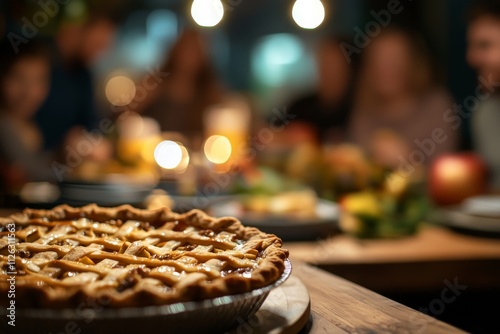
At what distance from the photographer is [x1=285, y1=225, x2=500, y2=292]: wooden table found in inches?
83.6

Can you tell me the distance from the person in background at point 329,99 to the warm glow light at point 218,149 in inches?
70.4

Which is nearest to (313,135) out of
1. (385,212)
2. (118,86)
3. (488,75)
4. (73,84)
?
(488,75)

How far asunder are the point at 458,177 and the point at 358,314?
6.70 ft

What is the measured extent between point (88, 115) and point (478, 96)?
11.3ft

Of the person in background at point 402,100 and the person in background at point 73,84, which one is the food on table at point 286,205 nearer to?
the person in background at point 402,100

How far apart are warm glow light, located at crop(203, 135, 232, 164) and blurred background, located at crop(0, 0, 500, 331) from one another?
0.02 metres

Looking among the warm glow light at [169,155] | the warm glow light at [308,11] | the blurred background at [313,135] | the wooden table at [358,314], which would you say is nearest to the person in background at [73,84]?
the blurred background at [313,135]

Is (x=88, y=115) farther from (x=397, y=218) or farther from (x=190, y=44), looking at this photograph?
(x=397, y=218)

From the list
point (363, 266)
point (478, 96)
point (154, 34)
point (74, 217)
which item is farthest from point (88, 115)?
point (154, 34)

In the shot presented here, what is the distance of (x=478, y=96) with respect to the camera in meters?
5.16

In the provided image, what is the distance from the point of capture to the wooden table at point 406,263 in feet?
6.97

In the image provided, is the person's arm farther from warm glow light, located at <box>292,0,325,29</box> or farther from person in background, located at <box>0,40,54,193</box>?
person in background, located at <box>0,40,54,193</box>

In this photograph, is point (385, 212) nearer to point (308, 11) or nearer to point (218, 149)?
point (308, 11)

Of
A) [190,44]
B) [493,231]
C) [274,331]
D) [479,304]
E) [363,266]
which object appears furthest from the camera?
[190,44]
